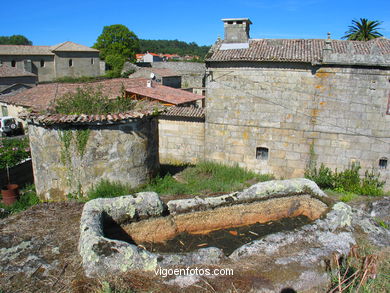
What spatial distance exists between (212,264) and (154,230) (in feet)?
6.32

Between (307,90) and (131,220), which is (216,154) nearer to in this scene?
(307,90)

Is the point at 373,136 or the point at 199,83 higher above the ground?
the point at 199,83

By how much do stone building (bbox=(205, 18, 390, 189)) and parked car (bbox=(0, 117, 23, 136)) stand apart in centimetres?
1683

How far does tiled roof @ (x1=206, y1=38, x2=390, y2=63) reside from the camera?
516 inches

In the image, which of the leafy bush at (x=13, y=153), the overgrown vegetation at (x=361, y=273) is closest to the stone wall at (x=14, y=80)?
the leafy bush at (x=13, y=153)

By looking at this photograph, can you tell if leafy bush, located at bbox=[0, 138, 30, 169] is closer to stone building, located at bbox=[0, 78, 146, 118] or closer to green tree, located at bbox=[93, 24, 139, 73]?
stone building, located at bbox=[0, 78, 146, 118]

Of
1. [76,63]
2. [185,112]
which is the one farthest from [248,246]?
[76,63]

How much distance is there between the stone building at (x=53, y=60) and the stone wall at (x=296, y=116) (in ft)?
117

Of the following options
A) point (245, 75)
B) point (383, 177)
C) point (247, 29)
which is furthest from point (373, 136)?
point (247, 29)

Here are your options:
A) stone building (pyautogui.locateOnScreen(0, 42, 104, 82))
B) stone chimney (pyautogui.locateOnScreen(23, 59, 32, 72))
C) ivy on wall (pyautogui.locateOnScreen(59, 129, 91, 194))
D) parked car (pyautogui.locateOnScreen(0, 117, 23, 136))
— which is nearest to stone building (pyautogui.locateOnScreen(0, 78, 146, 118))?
parked car (pyautogui.locateOnScreen(0, 117, 23, 136))

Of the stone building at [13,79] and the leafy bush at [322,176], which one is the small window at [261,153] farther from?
the stone building at [13,79]

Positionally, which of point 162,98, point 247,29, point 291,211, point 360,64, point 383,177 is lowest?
point 383,177

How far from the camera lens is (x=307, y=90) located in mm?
13258

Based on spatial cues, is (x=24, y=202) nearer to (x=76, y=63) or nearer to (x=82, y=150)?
(x=82, y=150)
